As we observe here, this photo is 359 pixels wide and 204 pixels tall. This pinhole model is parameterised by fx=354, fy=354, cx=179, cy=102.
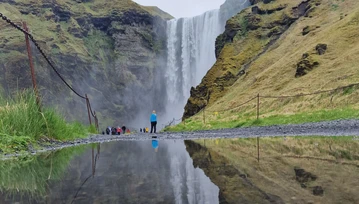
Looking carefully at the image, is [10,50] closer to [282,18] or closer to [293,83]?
[282,18]

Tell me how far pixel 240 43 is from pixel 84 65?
4438cm

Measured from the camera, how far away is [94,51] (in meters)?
80.6

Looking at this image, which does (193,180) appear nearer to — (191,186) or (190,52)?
(191,186)

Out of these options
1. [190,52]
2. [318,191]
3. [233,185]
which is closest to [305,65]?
[233,185]

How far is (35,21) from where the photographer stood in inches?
3127

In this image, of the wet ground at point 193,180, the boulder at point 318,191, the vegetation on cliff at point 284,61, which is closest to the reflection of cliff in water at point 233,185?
the wet ground at point 193,180

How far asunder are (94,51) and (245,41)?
4843 cm

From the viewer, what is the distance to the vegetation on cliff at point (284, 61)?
20375 millimetres

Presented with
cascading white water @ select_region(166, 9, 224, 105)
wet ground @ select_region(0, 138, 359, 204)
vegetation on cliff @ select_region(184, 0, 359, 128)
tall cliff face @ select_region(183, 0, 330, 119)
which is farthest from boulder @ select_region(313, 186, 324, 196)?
cascading white water @ select_region(166, 9, 224, 105)

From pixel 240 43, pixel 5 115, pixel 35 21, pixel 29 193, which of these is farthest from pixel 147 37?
pixel 29 193

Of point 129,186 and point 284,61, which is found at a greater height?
point 284,61

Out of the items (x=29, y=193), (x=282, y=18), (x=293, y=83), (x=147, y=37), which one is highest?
(x=147, y=37)

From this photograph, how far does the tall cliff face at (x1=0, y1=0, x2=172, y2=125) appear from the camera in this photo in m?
69.4

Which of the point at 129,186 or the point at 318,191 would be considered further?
the point at 129,186
